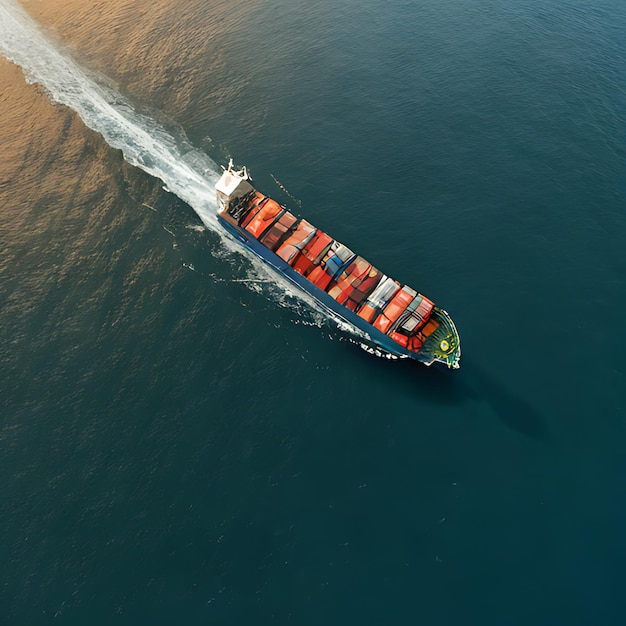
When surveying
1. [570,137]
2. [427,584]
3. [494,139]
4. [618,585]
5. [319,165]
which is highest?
[570,137]

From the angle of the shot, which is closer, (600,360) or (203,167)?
(600,360)

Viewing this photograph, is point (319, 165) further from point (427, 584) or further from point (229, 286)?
point (427, 584)

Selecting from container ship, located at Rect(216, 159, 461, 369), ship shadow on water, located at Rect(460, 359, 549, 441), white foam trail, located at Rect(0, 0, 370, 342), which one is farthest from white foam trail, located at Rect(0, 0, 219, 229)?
ship shadow on water, located at Rect(460, 359, 549, 441)

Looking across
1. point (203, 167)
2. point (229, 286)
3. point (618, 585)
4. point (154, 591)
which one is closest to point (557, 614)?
point (618, 585)

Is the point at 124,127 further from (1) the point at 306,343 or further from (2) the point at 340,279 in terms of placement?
(1) the point at 306,343

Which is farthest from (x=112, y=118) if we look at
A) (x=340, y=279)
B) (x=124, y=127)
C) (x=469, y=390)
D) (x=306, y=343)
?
(x=469, y=390)

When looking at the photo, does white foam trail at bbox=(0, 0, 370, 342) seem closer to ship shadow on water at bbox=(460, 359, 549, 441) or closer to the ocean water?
the ocean water
